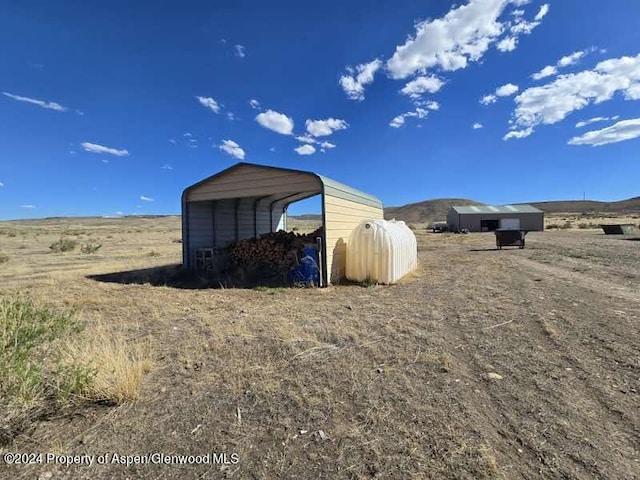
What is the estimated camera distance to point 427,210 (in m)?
144

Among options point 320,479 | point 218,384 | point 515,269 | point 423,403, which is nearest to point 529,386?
point 423,403

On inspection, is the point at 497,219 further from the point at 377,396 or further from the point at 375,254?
the point at 377,396

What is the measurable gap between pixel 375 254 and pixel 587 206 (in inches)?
6584

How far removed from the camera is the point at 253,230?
59.7 ft

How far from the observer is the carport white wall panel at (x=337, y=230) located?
1034 centimetres

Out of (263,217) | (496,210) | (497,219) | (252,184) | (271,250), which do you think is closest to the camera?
(252,184)

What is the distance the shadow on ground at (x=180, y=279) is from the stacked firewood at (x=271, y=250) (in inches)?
45.0

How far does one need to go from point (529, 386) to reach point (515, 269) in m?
9.98

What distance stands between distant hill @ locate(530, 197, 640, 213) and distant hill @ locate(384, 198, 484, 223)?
29.6 meters

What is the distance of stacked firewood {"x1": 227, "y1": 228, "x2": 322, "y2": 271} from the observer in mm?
12898

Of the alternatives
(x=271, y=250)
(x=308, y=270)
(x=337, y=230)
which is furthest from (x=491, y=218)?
(x=308, y=270)

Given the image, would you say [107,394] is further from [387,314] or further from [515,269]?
[515,269]

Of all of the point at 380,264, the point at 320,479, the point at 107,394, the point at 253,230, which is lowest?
the point at 320,479

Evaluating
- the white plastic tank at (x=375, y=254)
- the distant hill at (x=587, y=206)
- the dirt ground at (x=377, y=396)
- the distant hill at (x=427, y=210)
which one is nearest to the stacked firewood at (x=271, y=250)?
the white plastic tank at (x=375, y=254)
